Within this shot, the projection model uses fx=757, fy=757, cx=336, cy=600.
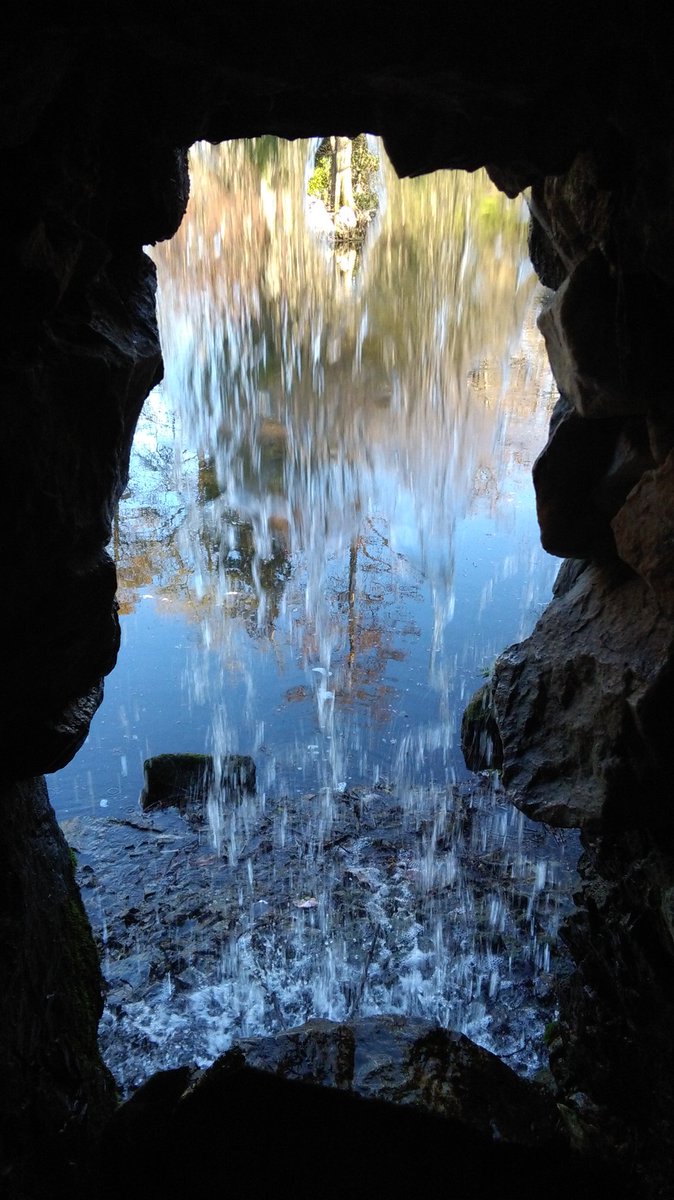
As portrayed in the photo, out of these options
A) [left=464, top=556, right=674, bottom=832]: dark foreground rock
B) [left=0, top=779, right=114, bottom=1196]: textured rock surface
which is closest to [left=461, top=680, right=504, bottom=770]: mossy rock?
[left=464, top=556, right=674, bottom=832]: dark foreground rock

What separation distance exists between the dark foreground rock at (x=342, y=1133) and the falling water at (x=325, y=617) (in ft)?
4.10

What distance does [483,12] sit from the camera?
2.59m

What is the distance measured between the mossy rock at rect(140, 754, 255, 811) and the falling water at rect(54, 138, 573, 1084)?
205mm

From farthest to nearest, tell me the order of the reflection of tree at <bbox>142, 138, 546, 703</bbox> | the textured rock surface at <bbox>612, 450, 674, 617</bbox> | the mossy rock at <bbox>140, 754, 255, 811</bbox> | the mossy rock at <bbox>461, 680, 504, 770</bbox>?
the reflection of tree at <bbox>142, 138, 546, 703</bbox> → the mossy rock at <bbox>140, 754, 255, 811</bbox> → the mossy rock at <bbox>461, 680, 504, 770</bbox> → the textured rock surface at <bbox>612, 450, 674, 617</bbox>

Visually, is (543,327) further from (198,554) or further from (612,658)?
(198,554)

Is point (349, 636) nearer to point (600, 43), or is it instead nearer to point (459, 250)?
point (459, 250)

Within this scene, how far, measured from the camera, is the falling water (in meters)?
5.70

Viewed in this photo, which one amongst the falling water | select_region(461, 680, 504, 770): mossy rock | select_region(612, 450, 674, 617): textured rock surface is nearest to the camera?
select_region(612, 450, 674, 617): textured rock surface

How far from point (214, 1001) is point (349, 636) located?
7205mm

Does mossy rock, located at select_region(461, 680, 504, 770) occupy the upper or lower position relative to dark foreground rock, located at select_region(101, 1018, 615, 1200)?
upper

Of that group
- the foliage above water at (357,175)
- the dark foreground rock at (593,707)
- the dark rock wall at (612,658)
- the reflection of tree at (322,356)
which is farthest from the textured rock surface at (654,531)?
the foliage above water at (357,175)

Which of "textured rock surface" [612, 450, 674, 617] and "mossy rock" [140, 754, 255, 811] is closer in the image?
"textured rock surface" [612, 450, 674, 617]

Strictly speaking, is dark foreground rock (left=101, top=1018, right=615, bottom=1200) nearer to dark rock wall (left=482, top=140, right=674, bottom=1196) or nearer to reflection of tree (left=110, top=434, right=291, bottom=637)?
dark rock wall (left=482, top=140, right=674, bottom=1196)

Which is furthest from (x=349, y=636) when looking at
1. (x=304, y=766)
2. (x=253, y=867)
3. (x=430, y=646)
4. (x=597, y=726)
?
(x=597, y=726)
